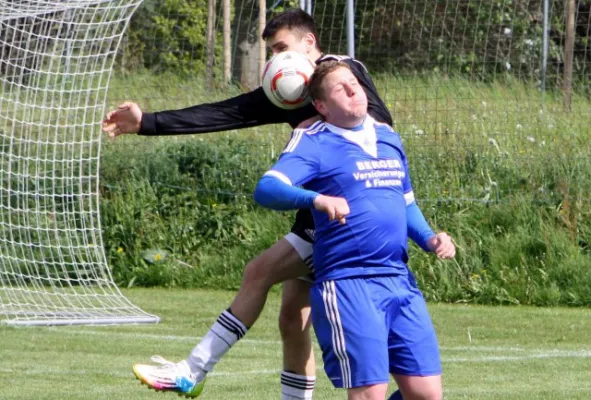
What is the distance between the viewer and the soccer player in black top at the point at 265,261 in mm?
5727

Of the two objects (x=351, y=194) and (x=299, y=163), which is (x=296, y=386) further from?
(x=299, y=163)

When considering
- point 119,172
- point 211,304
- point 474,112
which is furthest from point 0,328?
point 474,112

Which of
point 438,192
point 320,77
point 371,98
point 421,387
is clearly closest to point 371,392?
point 421,387

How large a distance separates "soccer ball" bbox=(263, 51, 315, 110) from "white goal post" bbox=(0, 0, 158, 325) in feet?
15.9

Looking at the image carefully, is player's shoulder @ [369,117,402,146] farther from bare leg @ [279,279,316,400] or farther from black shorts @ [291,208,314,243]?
bare leg @ [279,279,316,400]

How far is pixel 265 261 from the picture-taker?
5.89 meters

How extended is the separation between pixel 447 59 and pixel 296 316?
701cm

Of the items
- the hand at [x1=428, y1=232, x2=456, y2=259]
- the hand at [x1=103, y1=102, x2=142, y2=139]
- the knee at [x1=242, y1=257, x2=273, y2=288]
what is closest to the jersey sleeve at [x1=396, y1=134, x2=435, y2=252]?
the hand at [x1=428, y1=232, x2=456, y2=259]

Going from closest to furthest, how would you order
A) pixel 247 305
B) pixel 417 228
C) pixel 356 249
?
1. pixel 356 249
2. pixel 417 228
3. pixel 247 305

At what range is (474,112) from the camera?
12.1 m

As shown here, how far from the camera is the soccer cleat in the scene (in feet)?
18.4

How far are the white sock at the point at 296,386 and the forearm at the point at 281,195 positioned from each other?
4.88 ft

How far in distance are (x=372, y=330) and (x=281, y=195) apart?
Answer: 64 cm

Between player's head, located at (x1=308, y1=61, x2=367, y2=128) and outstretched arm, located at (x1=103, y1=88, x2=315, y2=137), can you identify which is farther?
outstretched arm, located at (x1=103, y1=88, x2=315, y2=137)
